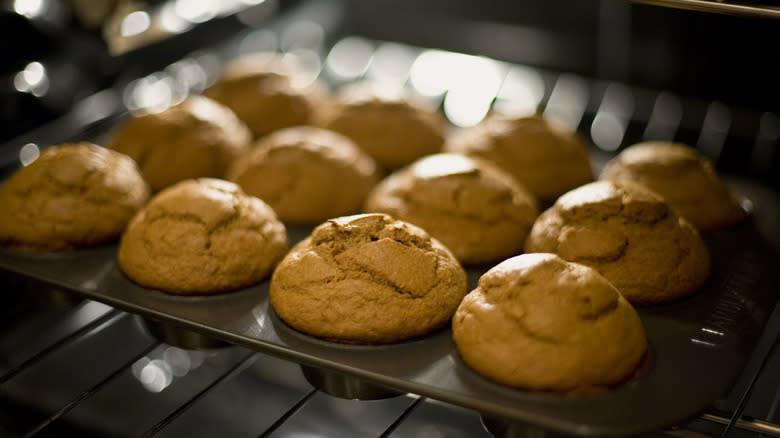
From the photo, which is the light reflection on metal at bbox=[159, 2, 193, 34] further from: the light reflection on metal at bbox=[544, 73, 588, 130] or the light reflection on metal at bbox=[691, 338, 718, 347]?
the light reflection on metal at bbox=[691, 338, 718, 347]

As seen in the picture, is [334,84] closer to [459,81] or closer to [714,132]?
[459,81]

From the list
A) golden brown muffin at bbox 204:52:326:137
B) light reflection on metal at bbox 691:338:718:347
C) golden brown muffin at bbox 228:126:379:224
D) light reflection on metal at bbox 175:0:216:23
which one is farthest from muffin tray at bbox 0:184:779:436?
light reflection on metal at bbox 175:0:216:23

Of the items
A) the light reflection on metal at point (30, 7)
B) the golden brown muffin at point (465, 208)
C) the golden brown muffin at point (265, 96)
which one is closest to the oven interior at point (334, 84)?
the light reflection on metal at point (30, 7)

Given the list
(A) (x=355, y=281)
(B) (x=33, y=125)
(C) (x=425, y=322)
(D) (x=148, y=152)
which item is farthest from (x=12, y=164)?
(C) (x=425, y=322)

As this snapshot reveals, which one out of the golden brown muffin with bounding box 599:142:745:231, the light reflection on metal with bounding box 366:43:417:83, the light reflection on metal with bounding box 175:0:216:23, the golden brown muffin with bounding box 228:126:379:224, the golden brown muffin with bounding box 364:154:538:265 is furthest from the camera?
the light reflection on metal with bounding box 366:43:417:83

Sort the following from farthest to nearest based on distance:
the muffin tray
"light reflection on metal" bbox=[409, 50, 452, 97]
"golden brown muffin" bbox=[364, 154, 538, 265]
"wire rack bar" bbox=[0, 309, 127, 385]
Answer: "light reflection on metal" bbox=[409, 50, 452, 97] < "golden brown muffin" bbox=[364, 154, 538, 265] < "wire rack bar" bbox=[0, 309, 127, 385] < the muffin tray

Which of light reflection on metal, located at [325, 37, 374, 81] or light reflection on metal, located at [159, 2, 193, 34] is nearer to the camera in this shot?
light reflection on metal, located at [159, 2, 193, 34]
